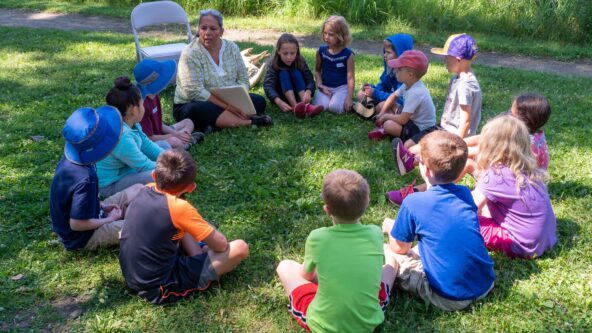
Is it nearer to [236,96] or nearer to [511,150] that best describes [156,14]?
[236,96]

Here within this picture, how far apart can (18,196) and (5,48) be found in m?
5.41

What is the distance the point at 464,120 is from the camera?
463 centimetres

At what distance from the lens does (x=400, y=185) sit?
443cm

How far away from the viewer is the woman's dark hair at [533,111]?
3.72 meters

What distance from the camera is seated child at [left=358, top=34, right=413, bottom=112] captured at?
18.7 feet

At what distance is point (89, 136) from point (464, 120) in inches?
119

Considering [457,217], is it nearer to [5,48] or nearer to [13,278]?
[13,278]

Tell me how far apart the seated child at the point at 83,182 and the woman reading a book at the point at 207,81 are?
199 cm

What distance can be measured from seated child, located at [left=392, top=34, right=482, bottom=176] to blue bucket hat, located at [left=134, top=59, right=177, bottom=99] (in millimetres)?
2134

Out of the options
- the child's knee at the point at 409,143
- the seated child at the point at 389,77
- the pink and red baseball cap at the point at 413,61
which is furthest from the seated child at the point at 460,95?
the seated child at the point at 389,77

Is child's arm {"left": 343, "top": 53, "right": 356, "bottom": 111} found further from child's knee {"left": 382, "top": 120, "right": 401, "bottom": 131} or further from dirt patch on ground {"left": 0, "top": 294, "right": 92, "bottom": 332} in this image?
dirt patch on ground {"left": 0, "top": 294, "right": 92, "bottom": 332}

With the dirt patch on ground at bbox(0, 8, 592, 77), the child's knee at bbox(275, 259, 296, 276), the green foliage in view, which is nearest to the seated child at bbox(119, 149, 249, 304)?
the child's knee at bbox(275, 259, 296, 276)

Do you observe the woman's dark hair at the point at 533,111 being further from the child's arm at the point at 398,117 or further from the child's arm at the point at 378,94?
the child's arm at the point at 378,94

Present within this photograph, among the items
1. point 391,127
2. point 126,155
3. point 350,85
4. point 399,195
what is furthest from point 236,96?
point 399,195
